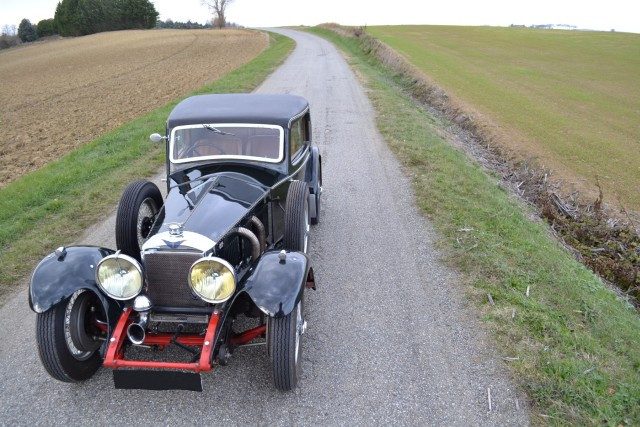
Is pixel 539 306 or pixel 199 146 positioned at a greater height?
pixel 199 146

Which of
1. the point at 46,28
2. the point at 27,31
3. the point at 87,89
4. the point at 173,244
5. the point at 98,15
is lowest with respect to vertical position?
the point at 173,244

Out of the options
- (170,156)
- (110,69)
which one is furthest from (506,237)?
(110,69)

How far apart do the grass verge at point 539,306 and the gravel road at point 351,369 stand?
0.25 m

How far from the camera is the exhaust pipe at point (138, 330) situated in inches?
141

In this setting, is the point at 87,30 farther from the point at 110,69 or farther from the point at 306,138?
the point at 306,138

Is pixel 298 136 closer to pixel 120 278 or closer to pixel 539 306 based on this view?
pixel 120 278

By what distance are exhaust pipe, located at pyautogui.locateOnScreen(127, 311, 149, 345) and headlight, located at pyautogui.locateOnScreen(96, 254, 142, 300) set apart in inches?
7.9

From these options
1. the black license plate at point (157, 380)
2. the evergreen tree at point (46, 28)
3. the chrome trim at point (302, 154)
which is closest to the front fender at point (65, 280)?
the black license plate at point (157, 380)

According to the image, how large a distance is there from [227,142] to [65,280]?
230 cm

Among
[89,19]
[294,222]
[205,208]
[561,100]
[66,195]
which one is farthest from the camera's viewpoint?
[89,19]

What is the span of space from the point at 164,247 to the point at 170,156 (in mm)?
1967

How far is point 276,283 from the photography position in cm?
366

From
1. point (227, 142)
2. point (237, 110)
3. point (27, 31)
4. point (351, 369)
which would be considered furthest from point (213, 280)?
point (27, 31)

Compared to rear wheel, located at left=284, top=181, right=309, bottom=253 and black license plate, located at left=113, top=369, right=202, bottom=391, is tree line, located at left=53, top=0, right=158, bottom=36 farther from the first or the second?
black license plate, located at left=113, top=369, right=202, bottom=391
